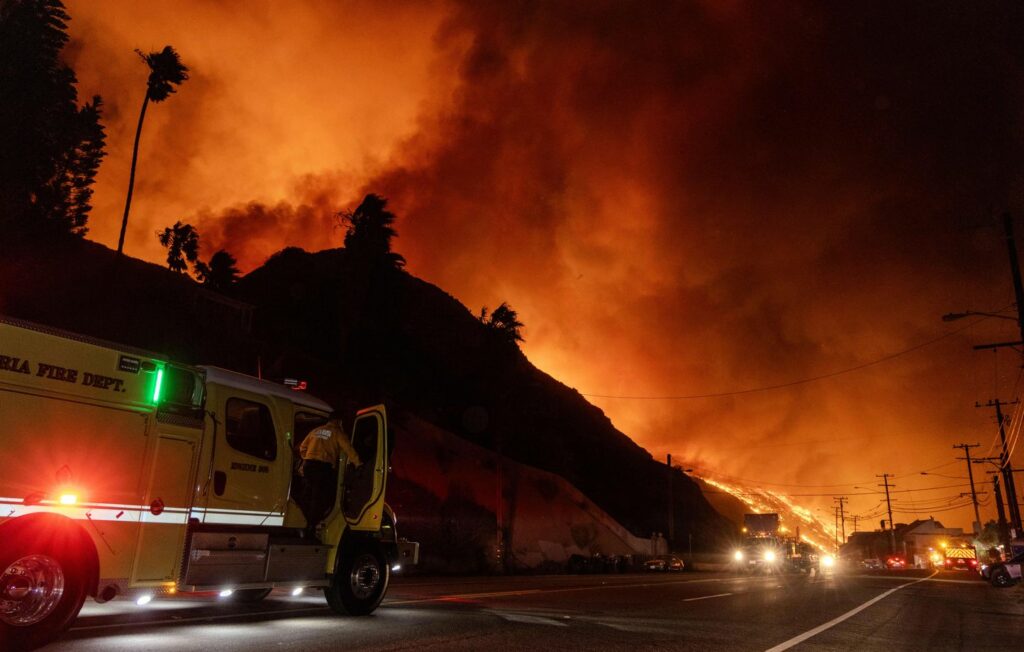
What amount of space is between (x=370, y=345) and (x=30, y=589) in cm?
5685

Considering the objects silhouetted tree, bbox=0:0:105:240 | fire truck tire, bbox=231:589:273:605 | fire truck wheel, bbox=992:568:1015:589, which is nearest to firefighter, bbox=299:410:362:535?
fire truck tire, bbox=231:589:273:605

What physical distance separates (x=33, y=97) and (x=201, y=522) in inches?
1233

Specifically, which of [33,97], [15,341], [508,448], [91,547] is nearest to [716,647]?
[91,547]

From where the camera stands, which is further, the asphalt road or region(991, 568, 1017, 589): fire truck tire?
region(991, 568, 1017, 589): fire truck tire

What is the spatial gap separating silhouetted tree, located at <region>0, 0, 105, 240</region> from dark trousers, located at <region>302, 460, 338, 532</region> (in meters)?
27.2

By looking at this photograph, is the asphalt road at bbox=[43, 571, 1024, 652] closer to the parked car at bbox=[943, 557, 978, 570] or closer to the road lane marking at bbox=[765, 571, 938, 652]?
the road lane marking at bbox=[765, 571, 938, 652]

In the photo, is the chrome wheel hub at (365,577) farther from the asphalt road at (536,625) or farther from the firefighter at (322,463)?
the firefighter at (322,463)

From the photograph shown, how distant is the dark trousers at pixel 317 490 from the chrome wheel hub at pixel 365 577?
2.84 ft

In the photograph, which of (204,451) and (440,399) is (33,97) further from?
(440,399)

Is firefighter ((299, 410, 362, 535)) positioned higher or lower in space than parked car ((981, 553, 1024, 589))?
higher

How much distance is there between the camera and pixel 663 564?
49.6 metres

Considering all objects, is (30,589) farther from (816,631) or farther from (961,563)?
(961,563)

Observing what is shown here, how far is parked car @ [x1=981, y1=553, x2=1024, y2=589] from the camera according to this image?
838 inches

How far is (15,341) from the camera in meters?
6.23
